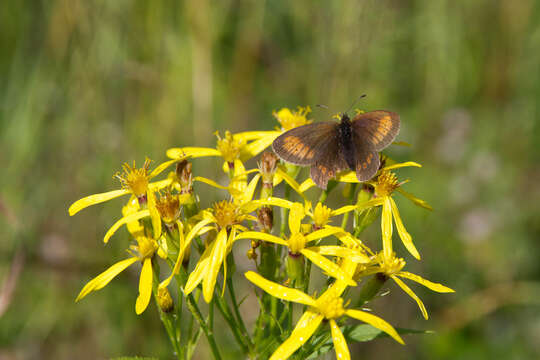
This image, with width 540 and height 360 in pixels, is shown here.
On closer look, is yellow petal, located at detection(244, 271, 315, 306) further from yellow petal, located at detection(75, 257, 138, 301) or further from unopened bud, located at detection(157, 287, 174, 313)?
yellow petal, located at detection(75, 257, 138, 301)

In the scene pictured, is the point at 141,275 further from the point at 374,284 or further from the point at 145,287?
the point at 374,284

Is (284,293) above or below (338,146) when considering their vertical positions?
below

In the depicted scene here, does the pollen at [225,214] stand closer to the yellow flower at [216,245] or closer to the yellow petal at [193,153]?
the yellow flower at [216,245]

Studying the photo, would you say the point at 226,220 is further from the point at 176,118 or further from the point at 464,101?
the point at 464,101

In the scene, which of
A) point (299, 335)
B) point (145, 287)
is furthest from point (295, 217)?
point (145, 287)

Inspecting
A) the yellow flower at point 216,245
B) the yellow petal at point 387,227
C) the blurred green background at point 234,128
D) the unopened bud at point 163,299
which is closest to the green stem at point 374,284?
the yellow petal at point 387,227

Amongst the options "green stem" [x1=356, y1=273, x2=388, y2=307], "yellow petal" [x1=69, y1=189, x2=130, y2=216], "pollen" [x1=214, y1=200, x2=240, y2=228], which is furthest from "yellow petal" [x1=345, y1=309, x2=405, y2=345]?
"yellow petal" [x1=69, y1=189, x2=130, y2=216]
